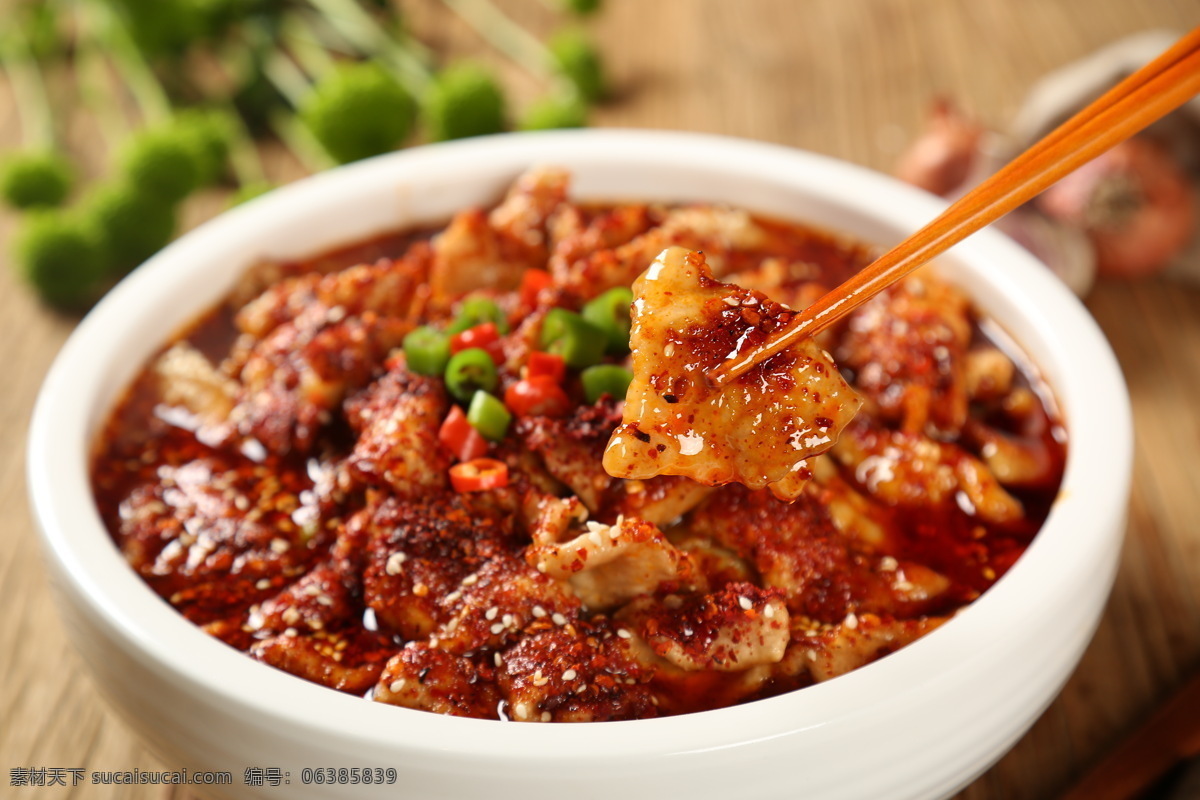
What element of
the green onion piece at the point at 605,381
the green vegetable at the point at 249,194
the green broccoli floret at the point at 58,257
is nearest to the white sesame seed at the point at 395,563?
the green onion piece at the point at 605,381

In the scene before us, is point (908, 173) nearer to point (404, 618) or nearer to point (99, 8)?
point (404, 618)

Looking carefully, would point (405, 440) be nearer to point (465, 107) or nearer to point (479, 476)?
point (479, 476)

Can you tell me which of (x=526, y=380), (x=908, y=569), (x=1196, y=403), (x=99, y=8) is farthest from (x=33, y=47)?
(x=1196, y=403)

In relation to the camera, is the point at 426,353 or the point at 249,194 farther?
the point at 249,194

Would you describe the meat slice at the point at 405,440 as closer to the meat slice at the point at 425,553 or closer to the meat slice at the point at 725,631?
the meat slice at the point at 425,553

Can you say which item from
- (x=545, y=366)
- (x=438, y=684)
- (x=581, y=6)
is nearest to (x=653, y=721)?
(x=438, y=684)

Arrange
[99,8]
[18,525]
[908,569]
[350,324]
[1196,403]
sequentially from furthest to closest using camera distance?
[99,8] → [1196,403] → [18,525] → [350,324] → [908,569]
